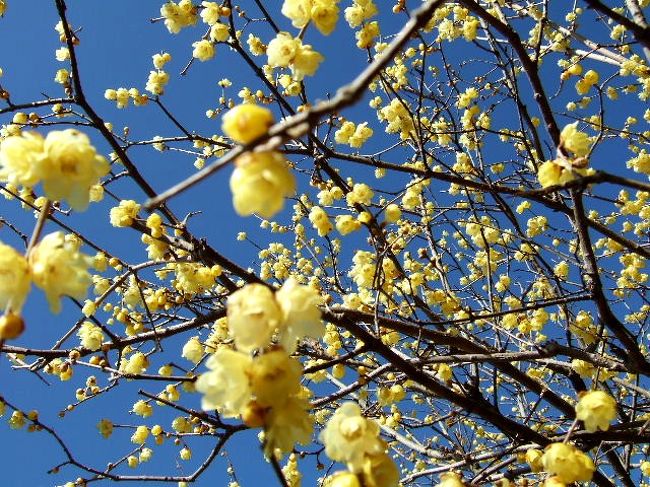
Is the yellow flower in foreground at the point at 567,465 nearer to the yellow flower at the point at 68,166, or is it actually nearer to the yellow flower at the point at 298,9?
the yellow flower at the point at 68,166

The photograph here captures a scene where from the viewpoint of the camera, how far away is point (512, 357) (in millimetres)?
3182

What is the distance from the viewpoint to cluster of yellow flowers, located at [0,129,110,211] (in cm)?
161

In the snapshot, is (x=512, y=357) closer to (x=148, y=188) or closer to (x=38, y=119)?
(x=148, y=188)

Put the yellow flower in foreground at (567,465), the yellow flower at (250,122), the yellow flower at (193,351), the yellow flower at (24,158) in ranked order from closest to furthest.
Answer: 1. the yellow flower at (250,122)
2. the yellow flower at (24,158)
3. the yellow flower in foreground at (567,465)
4. the yellow flower at (193,351)

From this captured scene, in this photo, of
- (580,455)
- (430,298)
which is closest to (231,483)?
(430,298)

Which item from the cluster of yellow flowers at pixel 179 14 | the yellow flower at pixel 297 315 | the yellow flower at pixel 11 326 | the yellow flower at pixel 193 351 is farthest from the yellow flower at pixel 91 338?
the cluster of yellow flowers at pixel 179 14

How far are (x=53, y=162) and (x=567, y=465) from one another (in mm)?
1987

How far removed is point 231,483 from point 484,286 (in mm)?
4156

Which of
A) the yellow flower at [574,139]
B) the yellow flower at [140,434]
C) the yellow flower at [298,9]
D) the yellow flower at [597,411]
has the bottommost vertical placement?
the yellow flower at [597,411]

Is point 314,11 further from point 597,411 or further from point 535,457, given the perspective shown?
point 535,457

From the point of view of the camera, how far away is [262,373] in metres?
1.50

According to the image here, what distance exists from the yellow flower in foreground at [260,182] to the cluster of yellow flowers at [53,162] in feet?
1.95

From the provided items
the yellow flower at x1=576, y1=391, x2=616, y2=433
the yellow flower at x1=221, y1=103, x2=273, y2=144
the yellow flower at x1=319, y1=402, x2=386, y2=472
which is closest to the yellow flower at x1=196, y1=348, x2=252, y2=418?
the yellow flower at x1=319, y1=402, x2=386, y2=472

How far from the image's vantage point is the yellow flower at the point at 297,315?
1.59 meters
